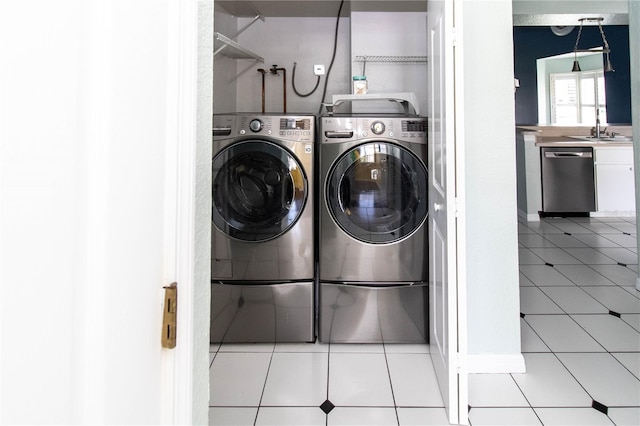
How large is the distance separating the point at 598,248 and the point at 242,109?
3.68m

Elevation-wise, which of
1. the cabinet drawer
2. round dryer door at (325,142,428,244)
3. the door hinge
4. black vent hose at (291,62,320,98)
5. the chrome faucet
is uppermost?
the chrome faucet

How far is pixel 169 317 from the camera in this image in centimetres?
59

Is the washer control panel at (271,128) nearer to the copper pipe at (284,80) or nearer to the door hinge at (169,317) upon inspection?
the copper pipe at (284,80)

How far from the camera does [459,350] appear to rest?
1.60 metres

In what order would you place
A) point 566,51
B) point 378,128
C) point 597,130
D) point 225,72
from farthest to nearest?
point 566,51
point 597,130
point 225,72
point 378,128

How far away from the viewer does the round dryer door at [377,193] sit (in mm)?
2336

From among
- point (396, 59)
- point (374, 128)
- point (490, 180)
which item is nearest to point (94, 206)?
point (490, 180)

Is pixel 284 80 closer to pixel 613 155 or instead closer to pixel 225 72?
pixel 225 72

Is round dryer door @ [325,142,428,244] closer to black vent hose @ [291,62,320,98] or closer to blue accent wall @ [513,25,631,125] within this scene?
black vent hose @ [291,62,320,98]

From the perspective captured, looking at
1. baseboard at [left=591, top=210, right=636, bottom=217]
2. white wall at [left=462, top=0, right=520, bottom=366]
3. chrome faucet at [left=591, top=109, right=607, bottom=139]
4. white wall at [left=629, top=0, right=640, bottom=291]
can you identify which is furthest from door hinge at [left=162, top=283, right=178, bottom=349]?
chrome faucet at [left=591, top=109, right=607, bottom=139]

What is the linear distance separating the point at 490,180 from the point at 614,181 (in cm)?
467

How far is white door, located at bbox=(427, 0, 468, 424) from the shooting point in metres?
1.58

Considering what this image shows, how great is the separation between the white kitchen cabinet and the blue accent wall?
4.24 ft

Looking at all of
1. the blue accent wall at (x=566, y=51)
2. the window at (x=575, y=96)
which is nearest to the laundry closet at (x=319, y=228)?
the blue accent wall at (x=566, y=51)
